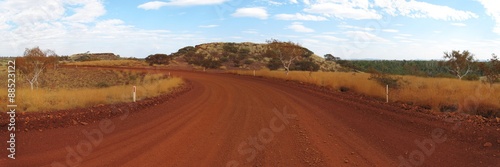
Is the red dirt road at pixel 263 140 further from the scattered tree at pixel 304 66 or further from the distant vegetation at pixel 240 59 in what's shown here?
the scattered tree at pixel 304 66

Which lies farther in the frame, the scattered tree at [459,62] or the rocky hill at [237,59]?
the rocky hill at [237,59]

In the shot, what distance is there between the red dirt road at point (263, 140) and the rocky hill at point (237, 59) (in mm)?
41344

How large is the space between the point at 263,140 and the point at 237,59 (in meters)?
62.6

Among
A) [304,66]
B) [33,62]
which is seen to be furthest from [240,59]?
[33,62]

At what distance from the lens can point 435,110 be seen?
1230cm

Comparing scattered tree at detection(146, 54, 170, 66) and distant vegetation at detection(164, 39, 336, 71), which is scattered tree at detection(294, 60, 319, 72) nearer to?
distant vegetation at detection(164, 39, 336, 71)

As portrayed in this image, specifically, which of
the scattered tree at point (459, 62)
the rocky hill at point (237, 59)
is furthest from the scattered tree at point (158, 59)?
the scattered tree at point (459, 62)

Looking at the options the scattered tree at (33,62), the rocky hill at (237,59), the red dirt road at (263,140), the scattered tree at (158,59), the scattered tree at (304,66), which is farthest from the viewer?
the scattered tree at (158,59)

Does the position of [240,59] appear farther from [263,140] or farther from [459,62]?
[263,140]

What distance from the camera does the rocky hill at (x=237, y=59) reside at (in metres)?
62.3

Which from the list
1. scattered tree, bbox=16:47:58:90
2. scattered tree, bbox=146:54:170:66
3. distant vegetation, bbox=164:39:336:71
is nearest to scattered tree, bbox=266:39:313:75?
distant vegetation, bbox=164:39:336:71

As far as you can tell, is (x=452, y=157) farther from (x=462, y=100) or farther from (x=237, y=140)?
(x=462, y=100)

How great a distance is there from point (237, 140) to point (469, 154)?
493 centimetres

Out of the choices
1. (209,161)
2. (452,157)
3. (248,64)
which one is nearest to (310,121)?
(452,157)
